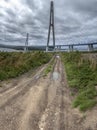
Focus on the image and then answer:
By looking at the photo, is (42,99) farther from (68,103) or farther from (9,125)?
(9,125)

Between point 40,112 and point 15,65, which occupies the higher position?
point 15,65

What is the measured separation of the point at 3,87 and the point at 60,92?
365 cm

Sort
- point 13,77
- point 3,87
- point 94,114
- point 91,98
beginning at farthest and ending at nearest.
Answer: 1. point 13,77
2. point 3,87
3. point 91,98
4. point 94,114

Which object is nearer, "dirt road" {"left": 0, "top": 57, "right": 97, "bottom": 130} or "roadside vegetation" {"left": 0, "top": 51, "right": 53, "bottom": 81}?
"dirt road" {"left": 0, "top": 57, "right": 97, "bottom": 130}

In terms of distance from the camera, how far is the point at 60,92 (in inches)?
427

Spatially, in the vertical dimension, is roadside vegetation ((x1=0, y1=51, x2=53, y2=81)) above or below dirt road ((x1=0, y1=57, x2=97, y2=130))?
above

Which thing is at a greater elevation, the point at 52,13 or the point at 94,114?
the point at 52,13

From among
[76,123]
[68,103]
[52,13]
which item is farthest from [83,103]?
[52,13]

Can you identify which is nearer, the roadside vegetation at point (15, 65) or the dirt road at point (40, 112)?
the dirt road at point (40, 112)

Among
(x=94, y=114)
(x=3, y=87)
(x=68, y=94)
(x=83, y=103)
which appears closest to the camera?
(x=94, y=114)

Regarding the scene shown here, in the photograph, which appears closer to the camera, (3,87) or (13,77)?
(3,87)

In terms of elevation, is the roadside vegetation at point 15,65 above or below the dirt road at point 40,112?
above

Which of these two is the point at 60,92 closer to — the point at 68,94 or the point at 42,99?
the point at 68,94

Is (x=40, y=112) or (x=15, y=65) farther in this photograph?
(x=15, y=65)
